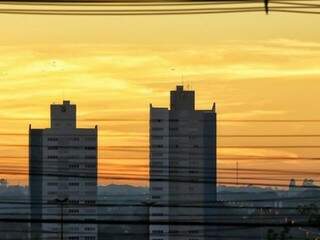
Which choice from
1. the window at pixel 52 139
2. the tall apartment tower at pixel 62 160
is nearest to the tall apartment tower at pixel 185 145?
the tall apartment tower at pixel 62 160

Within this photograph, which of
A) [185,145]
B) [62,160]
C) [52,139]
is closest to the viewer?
[185,145]

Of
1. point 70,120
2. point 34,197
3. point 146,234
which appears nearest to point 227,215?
point 70,120

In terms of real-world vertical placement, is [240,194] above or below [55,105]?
below

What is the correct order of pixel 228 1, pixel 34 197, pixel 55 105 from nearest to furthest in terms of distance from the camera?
pixel 228 1, pixel 55 105, pixel 34 197

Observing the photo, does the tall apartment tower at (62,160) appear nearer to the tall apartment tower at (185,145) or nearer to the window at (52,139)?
the window at (52,139)

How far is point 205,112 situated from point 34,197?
24.1 meters

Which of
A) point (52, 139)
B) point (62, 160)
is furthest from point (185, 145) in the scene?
point (62, 160)

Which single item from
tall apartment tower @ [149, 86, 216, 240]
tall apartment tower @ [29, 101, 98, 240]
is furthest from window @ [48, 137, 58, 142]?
tall apartment tower @ [149, 86, 216, 240]

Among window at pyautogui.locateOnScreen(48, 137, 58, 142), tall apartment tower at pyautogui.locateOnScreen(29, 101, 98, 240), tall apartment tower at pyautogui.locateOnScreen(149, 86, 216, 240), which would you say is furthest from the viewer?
window at pyautogui.locateOnScreen(48, 137, 58, 142)

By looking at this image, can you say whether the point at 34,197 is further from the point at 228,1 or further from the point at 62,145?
the point at 228,1

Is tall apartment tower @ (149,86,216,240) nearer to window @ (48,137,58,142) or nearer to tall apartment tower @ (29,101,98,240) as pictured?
tall apartment tower @ (29,101,98,240)

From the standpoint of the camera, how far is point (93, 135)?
161ft

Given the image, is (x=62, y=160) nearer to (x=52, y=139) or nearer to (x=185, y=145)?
(x=52, y=139)

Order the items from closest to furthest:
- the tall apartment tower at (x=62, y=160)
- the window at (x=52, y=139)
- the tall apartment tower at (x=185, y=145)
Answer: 1. the tall apartment tower at (x=185, y=145)
2. the tall apartment tower at (x=62, y=160)
3. the window at (x=52, y=139)
